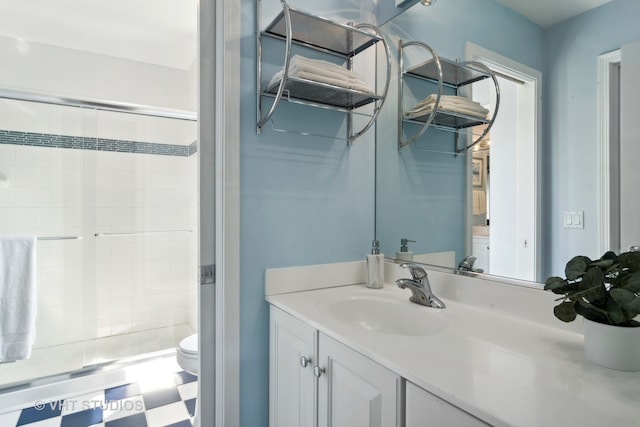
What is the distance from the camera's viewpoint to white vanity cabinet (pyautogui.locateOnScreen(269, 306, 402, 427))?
0.71 m

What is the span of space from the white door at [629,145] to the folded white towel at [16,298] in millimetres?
2813

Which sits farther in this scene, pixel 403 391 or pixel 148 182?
pixel 148 182

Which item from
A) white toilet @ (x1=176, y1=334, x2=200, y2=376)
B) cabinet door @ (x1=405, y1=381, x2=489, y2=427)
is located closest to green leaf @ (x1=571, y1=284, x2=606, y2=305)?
cabinet door @ (x1=405, y1=381, x2=489, y2=427)

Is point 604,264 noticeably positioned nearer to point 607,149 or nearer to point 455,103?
point 607,149

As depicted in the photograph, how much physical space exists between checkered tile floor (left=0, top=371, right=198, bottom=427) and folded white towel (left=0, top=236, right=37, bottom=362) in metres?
0.36

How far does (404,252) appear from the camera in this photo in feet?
4.70

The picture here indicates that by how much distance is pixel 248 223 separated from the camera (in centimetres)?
120

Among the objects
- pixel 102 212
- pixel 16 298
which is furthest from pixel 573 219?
pixel 102 212

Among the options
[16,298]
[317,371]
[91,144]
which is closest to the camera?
[317,371]

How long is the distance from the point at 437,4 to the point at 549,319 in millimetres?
1200

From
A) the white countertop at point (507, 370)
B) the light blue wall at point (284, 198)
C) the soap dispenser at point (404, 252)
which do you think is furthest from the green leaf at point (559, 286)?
the light blue wall at point (284, 198)

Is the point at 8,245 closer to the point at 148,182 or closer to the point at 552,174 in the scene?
the point at 148,182

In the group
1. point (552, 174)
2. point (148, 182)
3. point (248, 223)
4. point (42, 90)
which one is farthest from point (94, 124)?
point (552, 174)

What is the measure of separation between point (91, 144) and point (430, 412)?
2891mm
